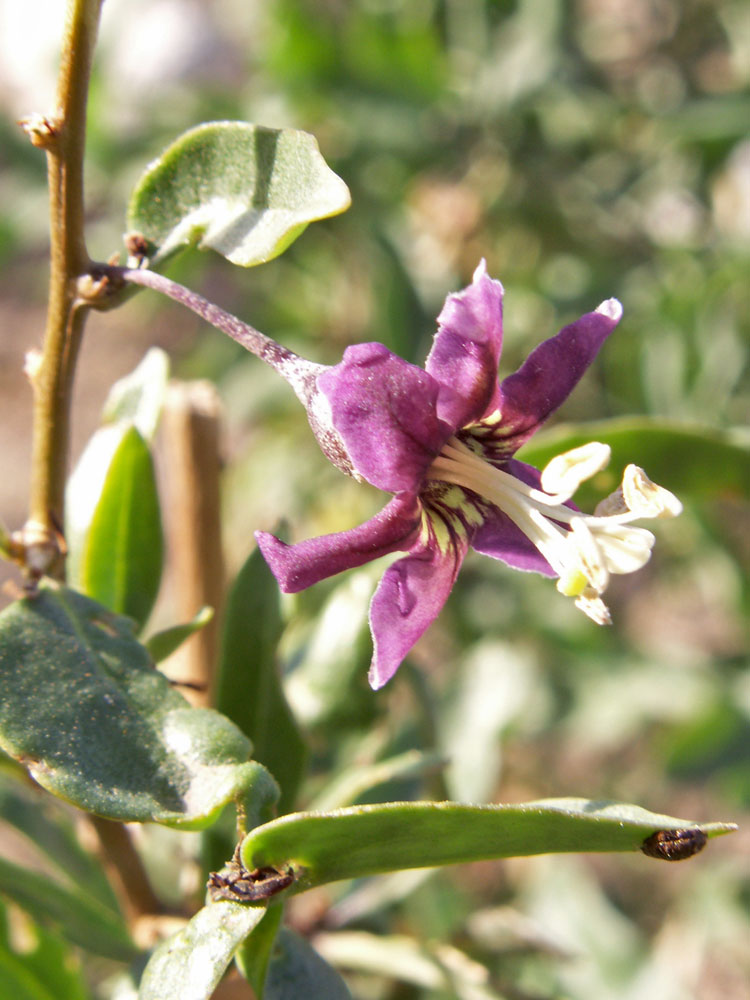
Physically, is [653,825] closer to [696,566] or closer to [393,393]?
[393,393]

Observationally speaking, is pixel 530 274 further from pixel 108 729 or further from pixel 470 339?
pixel 108 729

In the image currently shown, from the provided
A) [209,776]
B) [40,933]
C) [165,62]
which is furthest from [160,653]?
[165,62]

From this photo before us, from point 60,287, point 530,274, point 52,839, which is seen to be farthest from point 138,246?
point 530,274

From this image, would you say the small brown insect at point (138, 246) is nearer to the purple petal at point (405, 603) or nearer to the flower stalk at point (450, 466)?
the flower stalk at point (450, 466)

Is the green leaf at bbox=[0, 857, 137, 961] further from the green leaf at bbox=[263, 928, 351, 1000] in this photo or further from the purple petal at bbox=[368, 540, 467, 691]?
the purple petal at bbox=[368, 540, 467, 691]

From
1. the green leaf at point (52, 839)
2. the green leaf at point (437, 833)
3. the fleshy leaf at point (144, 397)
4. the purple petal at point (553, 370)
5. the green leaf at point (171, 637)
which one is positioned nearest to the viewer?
the green leaf at point (437, 833)

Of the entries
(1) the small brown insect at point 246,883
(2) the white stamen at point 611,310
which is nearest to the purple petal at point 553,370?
(2) the white stamen at point 611,310

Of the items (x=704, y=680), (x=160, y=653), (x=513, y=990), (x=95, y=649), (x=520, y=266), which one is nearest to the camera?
(x=95, y=649)
